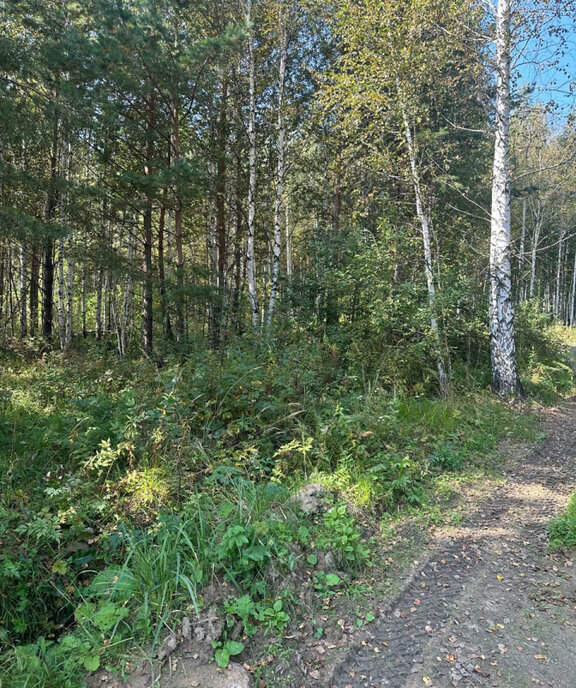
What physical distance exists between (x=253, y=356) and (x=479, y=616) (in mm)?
4175

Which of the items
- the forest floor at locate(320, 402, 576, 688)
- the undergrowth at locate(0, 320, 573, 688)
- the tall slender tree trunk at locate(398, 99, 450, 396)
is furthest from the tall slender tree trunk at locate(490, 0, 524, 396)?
the forest floor at locate(320, 402, 576, 688)

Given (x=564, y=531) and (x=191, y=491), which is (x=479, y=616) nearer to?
(x=564, y=531)

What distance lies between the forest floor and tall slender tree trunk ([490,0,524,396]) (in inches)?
172

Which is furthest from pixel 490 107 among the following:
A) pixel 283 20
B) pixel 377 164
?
pixel 283 20

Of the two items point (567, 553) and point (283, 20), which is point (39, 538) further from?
point (283, 20)

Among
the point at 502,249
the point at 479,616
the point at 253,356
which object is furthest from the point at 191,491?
the point at 502,249

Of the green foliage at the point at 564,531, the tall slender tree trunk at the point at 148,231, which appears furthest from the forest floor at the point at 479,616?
the tall slender tree trunk at the point at 148,231

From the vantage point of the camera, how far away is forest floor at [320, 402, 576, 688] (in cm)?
220

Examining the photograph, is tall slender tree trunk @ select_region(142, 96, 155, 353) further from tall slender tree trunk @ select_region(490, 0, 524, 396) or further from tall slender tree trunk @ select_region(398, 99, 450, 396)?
tall slender tree trunk @ select_region(490, 0, 524, 396)

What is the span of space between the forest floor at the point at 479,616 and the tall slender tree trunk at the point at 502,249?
14.4ft

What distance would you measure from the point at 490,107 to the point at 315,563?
908cm

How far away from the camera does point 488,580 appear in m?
2.97

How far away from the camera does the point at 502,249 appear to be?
791 centimetres

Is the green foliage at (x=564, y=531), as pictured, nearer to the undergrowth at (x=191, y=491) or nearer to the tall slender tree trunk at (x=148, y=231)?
the undergrowth at (x=191, y=491)
